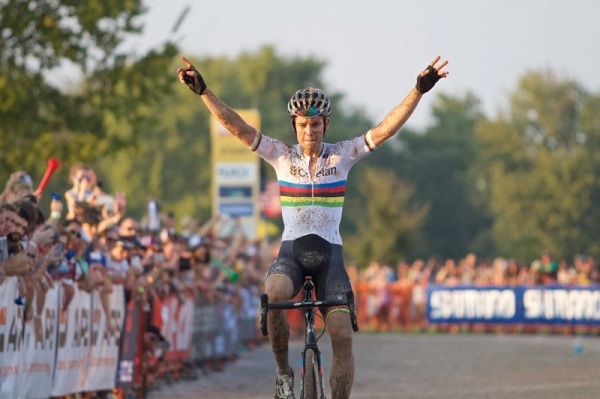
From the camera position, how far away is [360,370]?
24.4 m

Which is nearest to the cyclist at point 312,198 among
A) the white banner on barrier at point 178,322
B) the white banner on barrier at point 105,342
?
the white banner on barrier at point 105,342

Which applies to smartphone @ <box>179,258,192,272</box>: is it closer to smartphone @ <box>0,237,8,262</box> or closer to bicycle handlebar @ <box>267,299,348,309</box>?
smartphone @ <box>0,237,8,262</box>

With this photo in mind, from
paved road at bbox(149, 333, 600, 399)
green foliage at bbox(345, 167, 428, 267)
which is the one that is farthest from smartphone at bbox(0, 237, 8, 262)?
green foliage at bbox(345, 167, 428, 267)

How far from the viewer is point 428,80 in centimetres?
1144

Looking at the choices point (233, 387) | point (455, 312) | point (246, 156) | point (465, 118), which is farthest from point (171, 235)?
point (465, 118)

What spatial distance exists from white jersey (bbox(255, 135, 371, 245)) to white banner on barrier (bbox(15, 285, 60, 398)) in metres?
3.17

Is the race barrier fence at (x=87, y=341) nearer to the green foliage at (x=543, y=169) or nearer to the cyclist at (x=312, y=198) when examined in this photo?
the cyclist at (x=312, y=198)

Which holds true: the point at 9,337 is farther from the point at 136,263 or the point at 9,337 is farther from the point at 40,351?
the point at 136,263

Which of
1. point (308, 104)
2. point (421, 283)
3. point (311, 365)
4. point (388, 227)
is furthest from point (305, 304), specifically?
point (388, 227)

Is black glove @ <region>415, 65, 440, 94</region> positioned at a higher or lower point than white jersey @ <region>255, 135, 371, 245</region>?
higher

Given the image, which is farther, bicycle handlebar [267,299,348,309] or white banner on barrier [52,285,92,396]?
white banner on barrier [52,285,92,396]

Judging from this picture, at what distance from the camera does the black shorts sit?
37.3ft

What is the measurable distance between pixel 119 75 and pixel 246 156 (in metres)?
6.70

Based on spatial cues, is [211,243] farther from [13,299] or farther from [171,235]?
[13,299]
